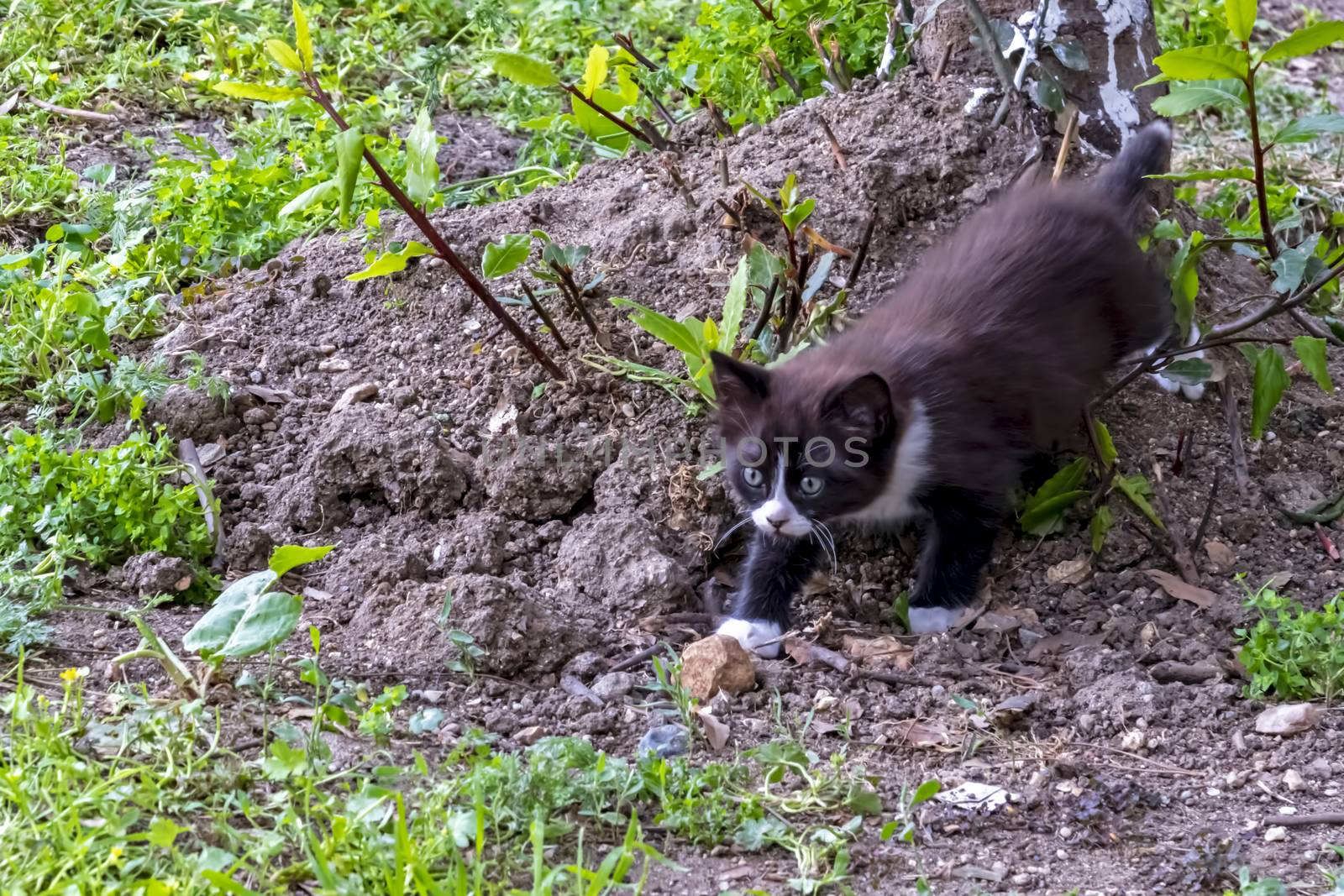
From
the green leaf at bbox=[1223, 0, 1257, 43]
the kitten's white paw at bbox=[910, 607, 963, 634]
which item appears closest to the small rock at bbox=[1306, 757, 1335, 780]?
the kitten's white paw at bbox=[910, 607, 963, 634]

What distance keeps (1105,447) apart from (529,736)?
76.1 inches

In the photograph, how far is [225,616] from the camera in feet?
9.22

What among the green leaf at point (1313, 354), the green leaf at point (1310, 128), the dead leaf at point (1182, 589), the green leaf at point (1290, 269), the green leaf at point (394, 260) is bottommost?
the dead leaf at point (1182, 589)

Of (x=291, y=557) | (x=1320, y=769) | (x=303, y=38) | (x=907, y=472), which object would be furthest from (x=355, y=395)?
(x=1320, y=769)

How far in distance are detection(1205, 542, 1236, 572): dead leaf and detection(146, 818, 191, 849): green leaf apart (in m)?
2.86

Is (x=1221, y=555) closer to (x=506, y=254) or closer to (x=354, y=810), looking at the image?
(x=506, y=254)

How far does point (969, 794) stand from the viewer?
111 inches

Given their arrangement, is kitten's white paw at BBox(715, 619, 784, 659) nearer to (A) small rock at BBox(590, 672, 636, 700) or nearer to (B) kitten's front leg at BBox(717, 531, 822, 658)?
(B) kitten's front leg at BBox(717, 531, 822, 658)

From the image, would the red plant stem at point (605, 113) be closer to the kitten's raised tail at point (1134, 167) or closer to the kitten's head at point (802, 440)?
the kitten's head at point (802, 440)

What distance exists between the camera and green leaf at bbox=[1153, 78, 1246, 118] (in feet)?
10.2

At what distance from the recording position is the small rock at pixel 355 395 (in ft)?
13.6

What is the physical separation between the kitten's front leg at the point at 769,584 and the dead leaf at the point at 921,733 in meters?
0.66

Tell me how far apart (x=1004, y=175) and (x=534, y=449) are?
71.3 inches

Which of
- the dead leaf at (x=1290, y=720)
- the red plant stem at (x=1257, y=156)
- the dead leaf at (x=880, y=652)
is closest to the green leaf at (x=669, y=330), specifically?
the dead leaf at (x=880, y=652)
